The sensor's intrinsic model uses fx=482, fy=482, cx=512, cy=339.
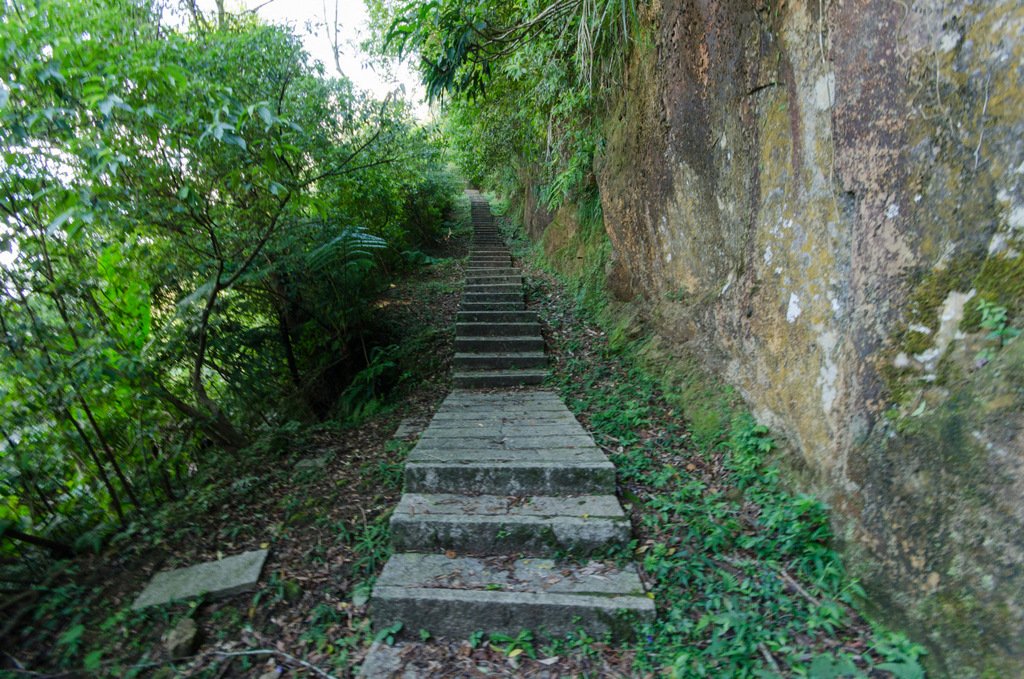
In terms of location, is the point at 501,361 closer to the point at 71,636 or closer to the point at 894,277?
the point at 894,277

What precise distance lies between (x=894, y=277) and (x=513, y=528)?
2.53 m

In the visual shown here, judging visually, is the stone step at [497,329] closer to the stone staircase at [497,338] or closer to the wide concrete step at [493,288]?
the stone staircase at [497,338]

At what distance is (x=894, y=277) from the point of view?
241cm

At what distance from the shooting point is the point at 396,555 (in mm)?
3109

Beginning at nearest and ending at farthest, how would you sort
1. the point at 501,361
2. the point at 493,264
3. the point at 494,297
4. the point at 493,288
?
the point at 501,361 < the point at 494,297 < the point at 493,288 < the point at 493,264

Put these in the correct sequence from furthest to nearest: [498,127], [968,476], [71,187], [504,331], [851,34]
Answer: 1. [498,127]
2. [504,331]
3. [71,187]
4. [851,34]
5. [968,476]

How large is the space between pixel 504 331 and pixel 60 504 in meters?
Result: 4.66

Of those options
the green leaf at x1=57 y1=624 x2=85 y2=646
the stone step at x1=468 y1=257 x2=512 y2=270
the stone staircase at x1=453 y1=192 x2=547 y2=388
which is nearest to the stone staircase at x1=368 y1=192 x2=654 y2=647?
the stone staircase at x1=453 y1=192 x2=547 y2=388

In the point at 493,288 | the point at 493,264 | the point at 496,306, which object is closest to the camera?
the point at 496,306

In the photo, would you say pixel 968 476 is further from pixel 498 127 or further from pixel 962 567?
pixel 498 127

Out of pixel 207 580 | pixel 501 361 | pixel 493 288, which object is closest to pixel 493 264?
pixel 493 288

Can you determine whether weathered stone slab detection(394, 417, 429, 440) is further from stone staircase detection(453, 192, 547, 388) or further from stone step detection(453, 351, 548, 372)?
stone step detection(453, 351, 548, 372)

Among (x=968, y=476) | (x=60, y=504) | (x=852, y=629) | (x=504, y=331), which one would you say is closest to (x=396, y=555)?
(x=852, y=629)

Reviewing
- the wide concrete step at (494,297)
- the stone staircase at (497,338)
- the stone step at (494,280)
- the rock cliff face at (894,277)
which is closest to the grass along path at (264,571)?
the stone staircase at (497,338)
